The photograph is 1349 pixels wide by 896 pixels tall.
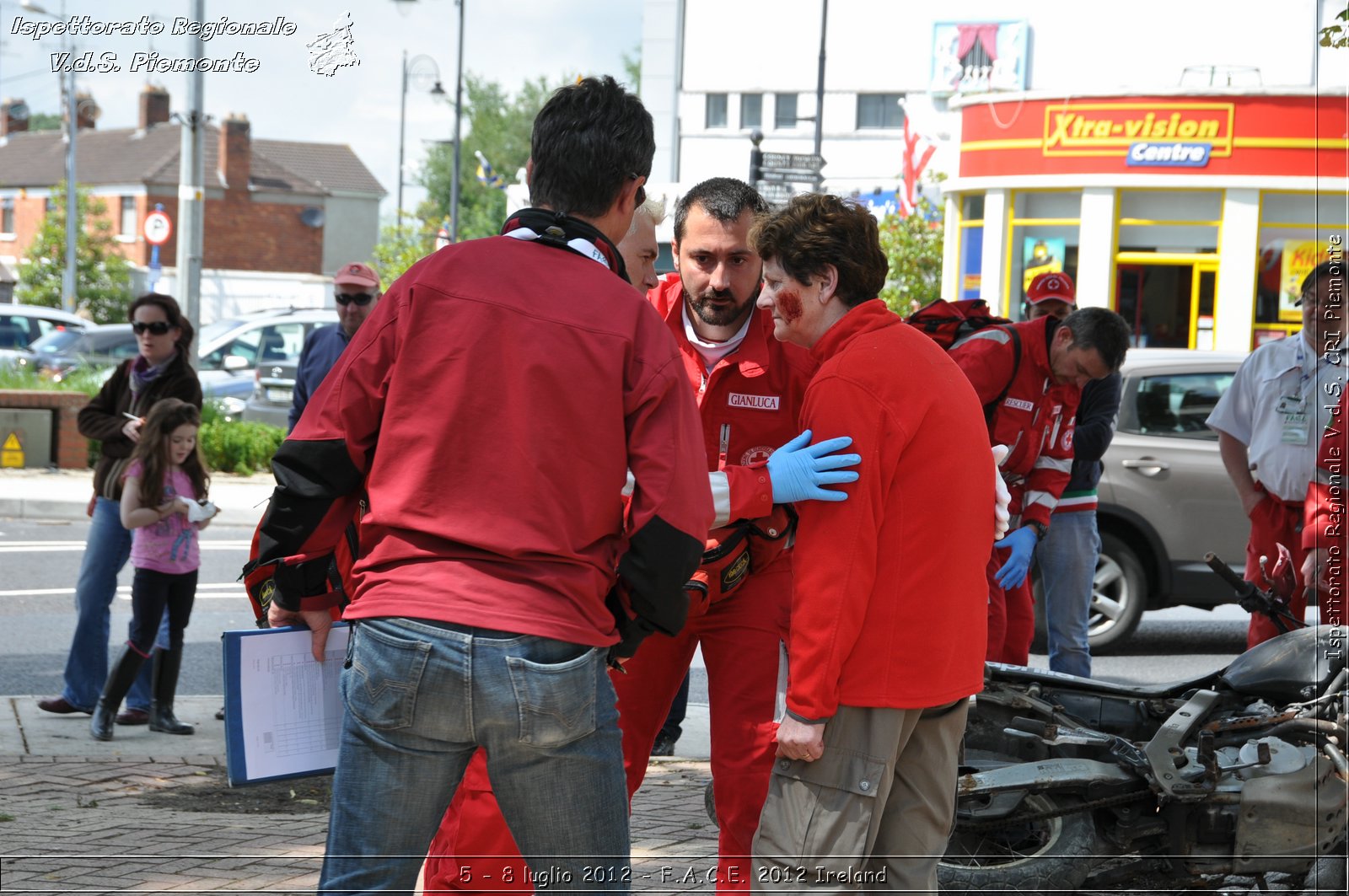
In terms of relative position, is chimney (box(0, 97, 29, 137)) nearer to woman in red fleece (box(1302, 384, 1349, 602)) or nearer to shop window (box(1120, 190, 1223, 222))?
shop window (box(1120, 190, 1223, 222))

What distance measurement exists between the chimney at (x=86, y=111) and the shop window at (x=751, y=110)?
73.3 feet

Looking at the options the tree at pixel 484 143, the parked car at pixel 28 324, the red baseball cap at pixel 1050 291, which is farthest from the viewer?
the tree at pixel 484 143

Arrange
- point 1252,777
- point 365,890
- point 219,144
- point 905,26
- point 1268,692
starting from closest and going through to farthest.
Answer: point 365,890 → point 1252,777 → point 1268,692 → point 905,26 → point 219,144

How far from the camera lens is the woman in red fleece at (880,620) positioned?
3.06 meters

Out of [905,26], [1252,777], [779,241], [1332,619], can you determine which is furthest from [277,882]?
[905,26]

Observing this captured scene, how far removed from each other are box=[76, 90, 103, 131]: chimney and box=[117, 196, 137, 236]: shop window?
137 inches

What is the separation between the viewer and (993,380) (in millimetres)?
5930

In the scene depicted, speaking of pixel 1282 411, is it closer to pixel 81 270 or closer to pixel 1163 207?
pixel 1163 207

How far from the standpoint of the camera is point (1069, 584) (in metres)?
6.89

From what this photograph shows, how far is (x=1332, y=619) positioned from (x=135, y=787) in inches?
175

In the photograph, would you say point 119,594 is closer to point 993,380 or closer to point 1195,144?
point 993,380

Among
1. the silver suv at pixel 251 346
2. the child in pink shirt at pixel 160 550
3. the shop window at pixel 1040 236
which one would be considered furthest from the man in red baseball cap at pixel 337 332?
the shop window at pixel 1040 236

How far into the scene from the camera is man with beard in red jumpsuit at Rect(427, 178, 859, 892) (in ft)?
11.5

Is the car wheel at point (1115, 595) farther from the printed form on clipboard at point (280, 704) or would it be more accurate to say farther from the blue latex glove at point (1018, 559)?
the printed form on clipboard at point (280, 704)
